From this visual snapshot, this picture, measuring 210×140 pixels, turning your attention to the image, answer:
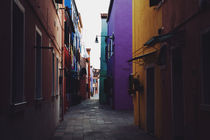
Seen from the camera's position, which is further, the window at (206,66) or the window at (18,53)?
the window at (206,66)

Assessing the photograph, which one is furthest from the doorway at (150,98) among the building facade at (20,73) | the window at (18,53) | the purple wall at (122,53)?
the purple wall at (122,53)

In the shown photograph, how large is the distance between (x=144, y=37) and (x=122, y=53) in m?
10.9

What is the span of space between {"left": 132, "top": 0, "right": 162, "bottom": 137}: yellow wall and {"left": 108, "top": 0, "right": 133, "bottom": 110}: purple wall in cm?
840

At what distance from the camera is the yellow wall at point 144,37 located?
9.48 meters

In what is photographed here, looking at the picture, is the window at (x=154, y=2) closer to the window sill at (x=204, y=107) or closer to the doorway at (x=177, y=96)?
the doorway at (x=177, y=96)

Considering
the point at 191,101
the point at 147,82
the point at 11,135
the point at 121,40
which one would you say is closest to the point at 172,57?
the point at 191,101

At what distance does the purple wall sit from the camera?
2164 centimetres

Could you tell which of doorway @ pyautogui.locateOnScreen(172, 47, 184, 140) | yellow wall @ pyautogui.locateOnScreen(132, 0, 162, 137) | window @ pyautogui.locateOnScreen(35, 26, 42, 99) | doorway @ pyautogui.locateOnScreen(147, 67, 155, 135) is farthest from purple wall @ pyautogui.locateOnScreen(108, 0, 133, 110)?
window @ pyautogui.locateOnScreen(35, 26, 42, 99)

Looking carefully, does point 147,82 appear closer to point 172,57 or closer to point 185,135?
point 172,57

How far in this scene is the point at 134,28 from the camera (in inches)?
536

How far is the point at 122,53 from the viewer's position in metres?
22.2

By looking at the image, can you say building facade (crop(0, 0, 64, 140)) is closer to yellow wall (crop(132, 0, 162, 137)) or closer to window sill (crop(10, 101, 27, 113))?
window sill (crop(10, 101, 27, 113))

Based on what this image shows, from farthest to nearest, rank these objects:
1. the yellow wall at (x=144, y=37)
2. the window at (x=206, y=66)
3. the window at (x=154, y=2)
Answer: the yellow wall at (x=144, y=37)
the window at (x=154, y=2)
the window at (x=206, y=66)

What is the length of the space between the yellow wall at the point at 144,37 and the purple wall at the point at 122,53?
8401 mm
